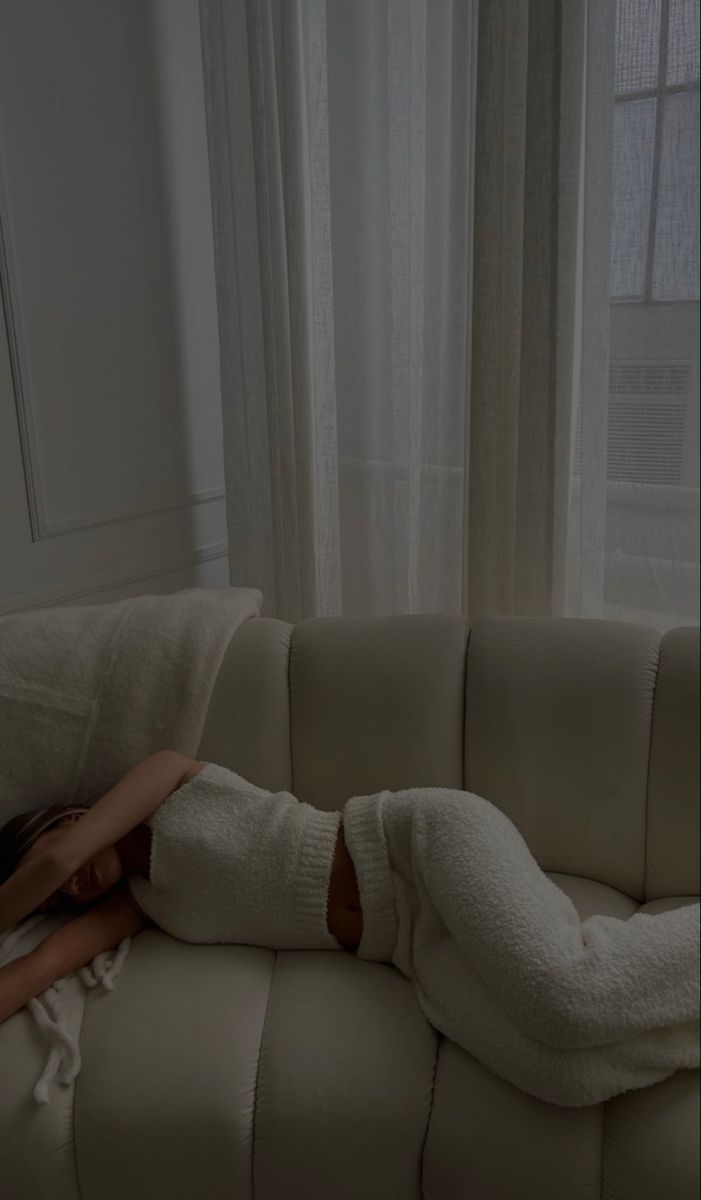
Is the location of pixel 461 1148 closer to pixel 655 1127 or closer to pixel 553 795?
pixel 655 1127

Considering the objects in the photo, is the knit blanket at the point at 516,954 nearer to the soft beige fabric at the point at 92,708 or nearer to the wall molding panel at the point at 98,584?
the soft beige fabric at the point at 92,708

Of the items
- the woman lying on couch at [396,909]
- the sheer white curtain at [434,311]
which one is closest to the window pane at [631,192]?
the sheer white curtain at [434,311]

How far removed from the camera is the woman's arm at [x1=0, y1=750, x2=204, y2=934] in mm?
1165

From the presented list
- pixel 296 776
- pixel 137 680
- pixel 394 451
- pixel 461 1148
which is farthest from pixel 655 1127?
pixel 394 451

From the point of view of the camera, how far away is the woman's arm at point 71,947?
111cm

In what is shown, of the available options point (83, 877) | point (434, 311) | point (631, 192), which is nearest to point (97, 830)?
point (83, 877)

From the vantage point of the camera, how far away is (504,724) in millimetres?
1218

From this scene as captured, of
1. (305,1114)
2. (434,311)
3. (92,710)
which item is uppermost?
(434,311)

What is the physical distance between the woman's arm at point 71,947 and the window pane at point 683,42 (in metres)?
1.23

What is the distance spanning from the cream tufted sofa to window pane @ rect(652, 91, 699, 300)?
1.46ft

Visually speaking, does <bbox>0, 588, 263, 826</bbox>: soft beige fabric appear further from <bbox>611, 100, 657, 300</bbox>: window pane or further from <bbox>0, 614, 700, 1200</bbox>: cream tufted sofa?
<bbox>611, 100, 657, 300</bbox>: window pane

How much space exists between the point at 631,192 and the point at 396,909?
36.8 inches

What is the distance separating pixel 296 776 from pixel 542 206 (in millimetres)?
843

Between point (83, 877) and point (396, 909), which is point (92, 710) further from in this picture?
point (396, 909)
